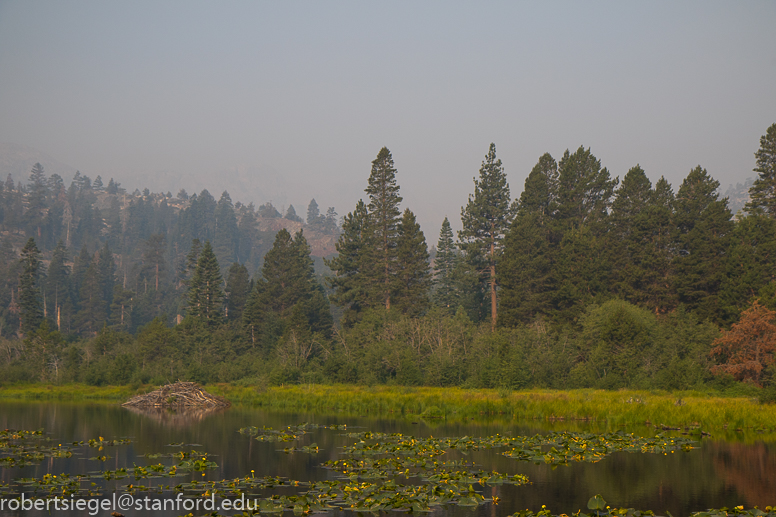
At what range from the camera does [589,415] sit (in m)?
35.2

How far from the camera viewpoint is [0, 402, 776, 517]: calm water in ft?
55.4

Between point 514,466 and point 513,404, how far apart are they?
17.4 meters

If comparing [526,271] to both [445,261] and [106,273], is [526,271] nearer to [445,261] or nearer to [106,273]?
[445,261]

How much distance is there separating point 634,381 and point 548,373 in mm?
6687

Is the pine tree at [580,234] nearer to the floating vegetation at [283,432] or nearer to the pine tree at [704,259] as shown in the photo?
the pine tree at [704,259]

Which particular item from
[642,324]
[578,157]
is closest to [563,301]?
[642,324]

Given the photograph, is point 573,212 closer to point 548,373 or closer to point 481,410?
point 548,373

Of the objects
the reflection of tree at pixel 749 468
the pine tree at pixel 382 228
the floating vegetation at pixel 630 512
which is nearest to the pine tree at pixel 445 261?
the pine tree at pixel 382 228

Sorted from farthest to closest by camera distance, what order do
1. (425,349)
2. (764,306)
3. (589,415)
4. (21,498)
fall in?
(425,349), (764,306), (589,415), (21,498)

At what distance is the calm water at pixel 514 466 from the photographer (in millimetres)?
16891

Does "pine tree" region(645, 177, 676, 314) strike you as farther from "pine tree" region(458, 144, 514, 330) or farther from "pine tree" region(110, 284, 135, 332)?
"pine tree" region(110, 284, 135, 332)

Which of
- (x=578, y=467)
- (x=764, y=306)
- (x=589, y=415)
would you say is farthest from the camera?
(x=764, y=306)

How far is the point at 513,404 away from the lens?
38344mm

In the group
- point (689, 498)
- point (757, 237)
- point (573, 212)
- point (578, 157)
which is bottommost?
point (689, 498)
